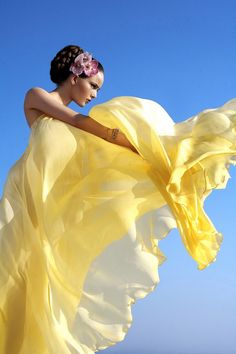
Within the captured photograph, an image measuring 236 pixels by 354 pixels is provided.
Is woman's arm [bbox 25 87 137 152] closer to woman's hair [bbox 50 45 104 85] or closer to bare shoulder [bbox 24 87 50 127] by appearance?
bare shoulder [bbox 24 87 50 127]

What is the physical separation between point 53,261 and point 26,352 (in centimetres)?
52

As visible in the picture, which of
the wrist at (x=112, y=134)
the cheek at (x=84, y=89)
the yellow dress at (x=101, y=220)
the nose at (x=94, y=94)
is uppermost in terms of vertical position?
the cheek at (x=84, y=89)

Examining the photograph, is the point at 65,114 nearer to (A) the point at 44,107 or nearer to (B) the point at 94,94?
(A) the point at 44,107

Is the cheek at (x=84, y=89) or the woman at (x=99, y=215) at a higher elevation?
the cheek at (x=84, y=89)

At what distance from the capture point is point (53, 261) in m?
3.55

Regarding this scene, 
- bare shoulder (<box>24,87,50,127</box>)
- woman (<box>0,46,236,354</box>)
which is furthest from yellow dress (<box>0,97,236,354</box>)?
bare shoulder (<box>24,87,50,127</box>)

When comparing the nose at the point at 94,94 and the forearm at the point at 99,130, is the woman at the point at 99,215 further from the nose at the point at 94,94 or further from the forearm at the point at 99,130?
the nose at the point at 94,94

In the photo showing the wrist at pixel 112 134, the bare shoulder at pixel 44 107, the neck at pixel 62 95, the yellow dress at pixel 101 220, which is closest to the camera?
the yellow dress at pixel 101 220

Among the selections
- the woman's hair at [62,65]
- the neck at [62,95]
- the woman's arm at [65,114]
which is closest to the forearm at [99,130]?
the woman's arm at [65,114]

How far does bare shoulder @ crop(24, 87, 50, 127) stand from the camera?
3.90 meters

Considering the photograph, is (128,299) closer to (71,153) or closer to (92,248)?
(92,248)

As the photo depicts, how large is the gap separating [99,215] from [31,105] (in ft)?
2.74

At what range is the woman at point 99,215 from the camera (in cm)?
344

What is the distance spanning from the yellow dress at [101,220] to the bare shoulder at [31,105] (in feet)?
0.68
